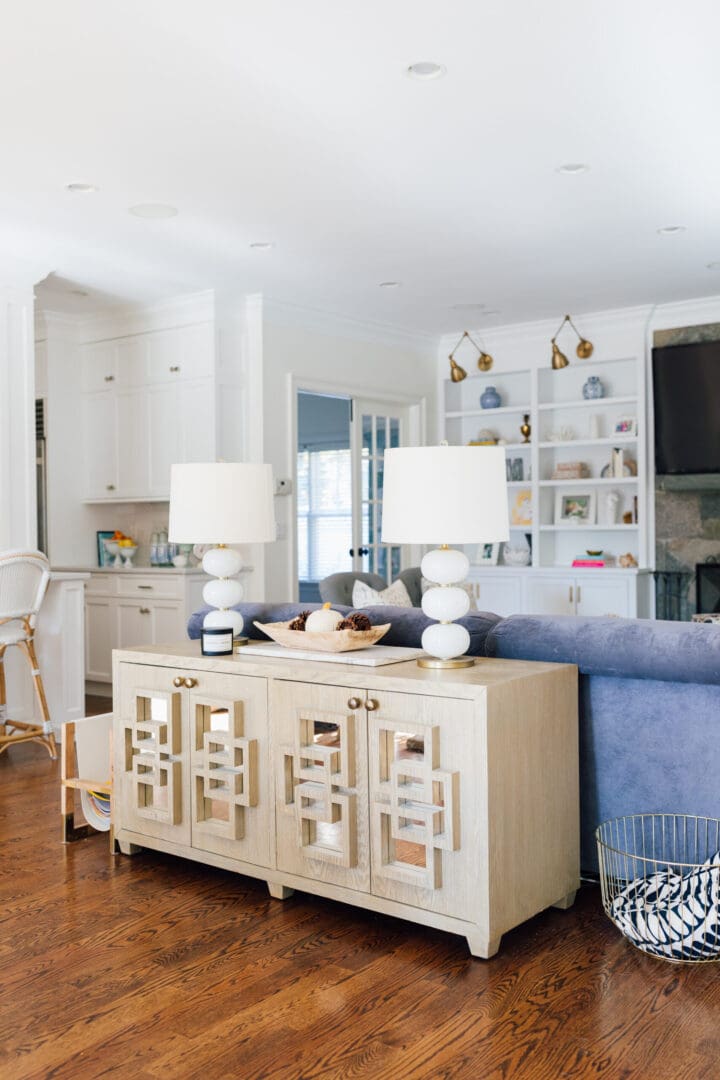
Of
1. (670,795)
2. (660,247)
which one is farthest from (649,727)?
(660,247)

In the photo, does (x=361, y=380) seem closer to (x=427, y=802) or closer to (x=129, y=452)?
(x=129, y=452)

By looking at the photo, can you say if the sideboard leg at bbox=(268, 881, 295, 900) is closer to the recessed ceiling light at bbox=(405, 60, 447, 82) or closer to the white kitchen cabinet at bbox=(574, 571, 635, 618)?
the recessed ceiling light at bbox=(405, 60, 447, 82)

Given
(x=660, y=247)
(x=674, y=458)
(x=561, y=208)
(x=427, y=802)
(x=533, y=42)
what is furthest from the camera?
(x=674, y=458)

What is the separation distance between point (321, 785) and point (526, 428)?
512 cm

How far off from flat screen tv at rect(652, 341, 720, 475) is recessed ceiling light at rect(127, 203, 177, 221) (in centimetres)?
Answer: 359

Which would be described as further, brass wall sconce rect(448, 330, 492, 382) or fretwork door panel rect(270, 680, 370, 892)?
brass wall sconce rect(448, 330, 492, 382)

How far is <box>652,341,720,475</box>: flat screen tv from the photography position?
6.52 m

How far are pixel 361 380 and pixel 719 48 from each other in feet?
13.6

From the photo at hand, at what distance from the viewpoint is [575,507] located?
739cm

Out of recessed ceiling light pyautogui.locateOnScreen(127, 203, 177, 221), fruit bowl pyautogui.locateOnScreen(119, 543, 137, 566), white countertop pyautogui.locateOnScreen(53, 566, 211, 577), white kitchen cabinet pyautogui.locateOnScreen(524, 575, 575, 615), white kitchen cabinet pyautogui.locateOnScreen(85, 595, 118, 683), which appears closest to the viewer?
recessed ceiling light pyautogui.locateOnScreen(127, 203, 177, 221)

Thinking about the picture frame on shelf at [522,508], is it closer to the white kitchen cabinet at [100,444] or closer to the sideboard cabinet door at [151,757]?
the white kitchen cabinet at [100,444]

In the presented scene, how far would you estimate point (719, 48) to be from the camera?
3139 millimetres

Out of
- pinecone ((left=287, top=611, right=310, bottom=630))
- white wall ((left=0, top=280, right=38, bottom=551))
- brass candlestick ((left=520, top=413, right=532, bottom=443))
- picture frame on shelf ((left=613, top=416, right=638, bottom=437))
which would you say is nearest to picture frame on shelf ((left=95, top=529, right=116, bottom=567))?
white wall ((left=0, top=280, right=38, bottom=551))

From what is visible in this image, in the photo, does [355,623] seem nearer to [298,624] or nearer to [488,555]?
[298,624]
